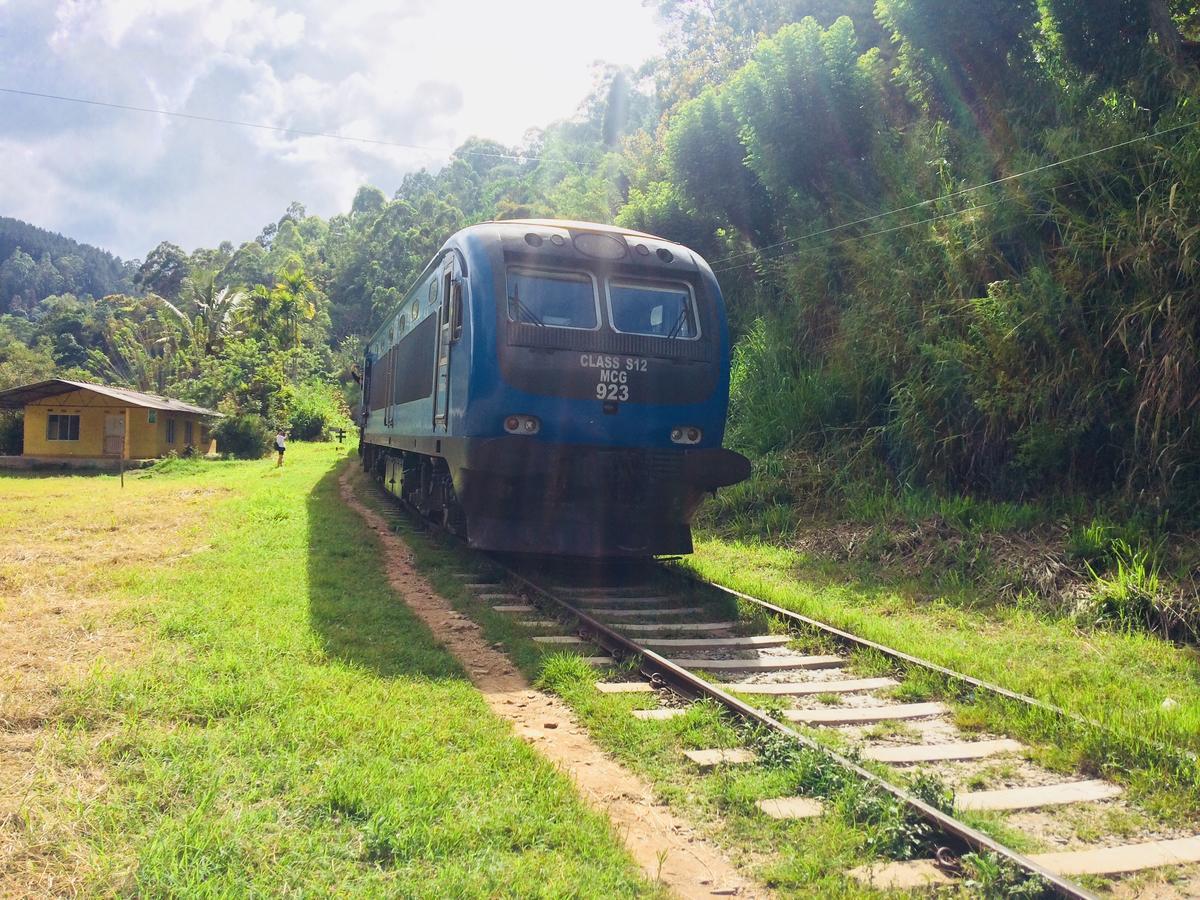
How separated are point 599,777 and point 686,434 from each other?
460cm

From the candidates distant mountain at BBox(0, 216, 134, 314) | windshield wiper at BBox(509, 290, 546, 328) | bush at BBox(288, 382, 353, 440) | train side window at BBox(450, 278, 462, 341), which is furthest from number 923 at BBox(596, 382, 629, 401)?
distant mountain at BBox(0, 216, 134, 314)

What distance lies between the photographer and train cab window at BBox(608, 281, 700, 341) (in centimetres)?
831

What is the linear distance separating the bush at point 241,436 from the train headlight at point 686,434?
25783 mm

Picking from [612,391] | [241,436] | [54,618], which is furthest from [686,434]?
[241,436]

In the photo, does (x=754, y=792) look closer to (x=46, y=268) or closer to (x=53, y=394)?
(x=53, y=394)

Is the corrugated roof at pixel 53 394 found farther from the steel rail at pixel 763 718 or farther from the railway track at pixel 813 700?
the steel rail at pixel 763 718

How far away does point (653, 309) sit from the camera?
8.51 meters

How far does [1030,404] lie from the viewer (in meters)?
9.00

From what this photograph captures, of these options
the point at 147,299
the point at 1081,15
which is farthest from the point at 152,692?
the point at 147,299

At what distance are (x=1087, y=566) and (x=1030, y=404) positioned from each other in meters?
2.10

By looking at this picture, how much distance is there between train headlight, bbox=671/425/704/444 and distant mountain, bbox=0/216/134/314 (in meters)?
119

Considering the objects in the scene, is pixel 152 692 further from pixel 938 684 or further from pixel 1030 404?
pixel 1030 404

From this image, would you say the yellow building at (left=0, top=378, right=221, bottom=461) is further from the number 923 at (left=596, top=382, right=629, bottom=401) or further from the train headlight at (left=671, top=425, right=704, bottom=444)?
the train headlight at (left=671, top=425, right=704, bottom=444)

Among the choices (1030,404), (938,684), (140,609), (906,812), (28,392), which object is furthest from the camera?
(28,392)
